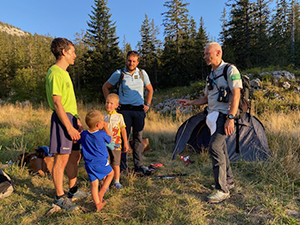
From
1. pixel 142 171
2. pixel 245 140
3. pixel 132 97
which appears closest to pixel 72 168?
pixel 142 171

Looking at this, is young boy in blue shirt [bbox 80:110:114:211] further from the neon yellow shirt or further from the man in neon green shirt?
the neon yellow shirt

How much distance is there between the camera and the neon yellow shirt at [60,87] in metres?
2.42

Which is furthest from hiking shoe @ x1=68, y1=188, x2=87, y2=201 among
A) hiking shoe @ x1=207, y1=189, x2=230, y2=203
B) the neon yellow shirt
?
hiking shoe @ x1=207, y1=189, x2=230, y2=203

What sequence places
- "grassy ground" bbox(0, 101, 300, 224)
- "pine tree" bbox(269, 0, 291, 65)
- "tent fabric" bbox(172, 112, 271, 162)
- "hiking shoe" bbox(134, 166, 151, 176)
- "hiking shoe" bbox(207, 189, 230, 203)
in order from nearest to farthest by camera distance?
"grassy ground" bbox(0, 101, 300, 224) < "hiking shoe" bbox(207, 189, 230, 203) < "hiking shoe" bbox(134, 166, 151, 176) < "tent fabric" bbox(172, 112, 271, 162) < "pine tree" bbox(269, 0, 291, 65)

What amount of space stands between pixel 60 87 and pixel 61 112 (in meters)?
0.30

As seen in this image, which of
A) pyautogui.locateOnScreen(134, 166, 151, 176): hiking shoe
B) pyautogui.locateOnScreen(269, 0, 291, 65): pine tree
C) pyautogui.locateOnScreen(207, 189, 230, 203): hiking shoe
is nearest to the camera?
pyautogui.locateOnScreen(207, 189, 230, 203): hiking shoe

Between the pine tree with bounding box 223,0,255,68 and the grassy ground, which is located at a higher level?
the pine tree with bounding box 223,0,255,68

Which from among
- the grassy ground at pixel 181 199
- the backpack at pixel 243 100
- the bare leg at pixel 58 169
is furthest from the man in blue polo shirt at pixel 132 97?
the backpack at pixel 243 100

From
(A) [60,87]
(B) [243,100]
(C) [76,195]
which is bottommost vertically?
(C) [76,195]

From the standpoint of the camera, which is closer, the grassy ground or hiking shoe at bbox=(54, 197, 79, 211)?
the grassy ground

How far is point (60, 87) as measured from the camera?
2.46m

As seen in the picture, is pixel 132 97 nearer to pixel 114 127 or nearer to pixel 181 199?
pixel 114 127

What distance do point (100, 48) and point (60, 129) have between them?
24.6m

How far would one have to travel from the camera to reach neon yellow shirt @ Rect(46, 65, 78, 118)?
7.94ft
